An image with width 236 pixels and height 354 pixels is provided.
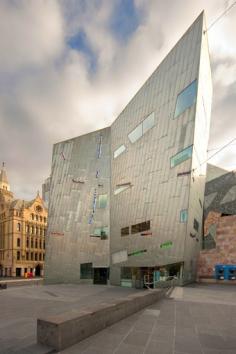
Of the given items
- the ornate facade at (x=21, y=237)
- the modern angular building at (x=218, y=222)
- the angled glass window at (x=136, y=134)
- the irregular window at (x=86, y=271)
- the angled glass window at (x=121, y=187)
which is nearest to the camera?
the modern angular building at (x=218, y=222)

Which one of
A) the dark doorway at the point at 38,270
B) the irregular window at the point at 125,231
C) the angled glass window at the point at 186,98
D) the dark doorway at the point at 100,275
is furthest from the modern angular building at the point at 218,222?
the dark doorway at the point at 38,270

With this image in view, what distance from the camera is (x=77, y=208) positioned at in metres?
41.8

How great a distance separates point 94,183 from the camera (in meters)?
40.7

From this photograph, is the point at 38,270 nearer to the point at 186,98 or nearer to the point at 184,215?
the point at 184,215

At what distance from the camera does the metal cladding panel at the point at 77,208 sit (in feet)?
128

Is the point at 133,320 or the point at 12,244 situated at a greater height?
the point at 133,320

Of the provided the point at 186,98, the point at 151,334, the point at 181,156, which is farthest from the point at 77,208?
the point at 151,334

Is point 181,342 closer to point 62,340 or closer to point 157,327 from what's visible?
point 157,327

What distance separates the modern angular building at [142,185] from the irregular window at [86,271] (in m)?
0.13

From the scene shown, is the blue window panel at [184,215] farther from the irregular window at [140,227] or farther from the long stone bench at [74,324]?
the long stone bench at [74,324]

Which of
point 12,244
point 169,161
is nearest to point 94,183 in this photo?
point 169,161

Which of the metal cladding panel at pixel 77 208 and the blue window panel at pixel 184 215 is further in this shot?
the metal cladding panel at pixel 77 208

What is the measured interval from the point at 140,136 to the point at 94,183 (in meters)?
10.5

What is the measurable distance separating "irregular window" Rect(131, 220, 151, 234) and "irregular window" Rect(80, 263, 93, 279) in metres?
9.11
